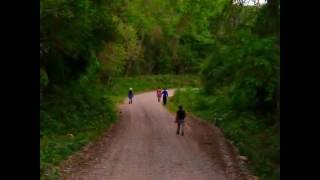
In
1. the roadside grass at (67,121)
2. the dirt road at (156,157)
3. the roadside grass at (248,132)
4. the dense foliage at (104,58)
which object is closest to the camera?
the dirt road at (156,157)

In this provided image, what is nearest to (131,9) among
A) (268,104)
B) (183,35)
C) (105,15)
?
(105,15)

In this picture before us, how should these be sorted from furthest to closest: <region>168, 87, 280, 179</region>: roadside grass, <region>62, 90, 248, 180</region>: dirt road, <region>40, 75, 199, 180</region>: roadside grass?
<region>40, 75, 199, 180</region>: roadside grass, <region>168, 87, 280, 179</region>: roadside grass, <region>62, 90, 248, 180</region>: dirt road

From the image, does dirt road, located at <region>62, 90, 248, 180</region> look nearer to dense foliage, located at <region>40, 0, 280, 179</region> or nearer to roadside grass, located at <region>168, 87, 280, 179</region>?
roadside grass, located at <region>168, 87, 280, 179</region>

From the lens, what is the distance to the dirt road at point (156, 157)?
15281 mm

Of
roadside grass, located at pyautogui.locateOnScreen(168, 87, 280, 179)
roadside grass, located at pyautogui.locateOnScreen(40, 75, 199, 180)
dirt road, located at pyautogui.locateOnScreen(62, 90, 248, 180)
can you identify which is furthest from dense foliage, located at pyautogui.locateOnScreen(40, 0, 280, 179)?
dirt road, located at pyautogui.locateOnScreen(62, 90, 248, 180)

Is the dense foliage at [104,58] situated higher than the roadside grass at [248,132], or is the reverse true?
the dense foliage at [104,58]

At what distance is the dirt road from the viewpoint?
50.1 feet

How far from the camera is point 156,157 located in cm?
1823

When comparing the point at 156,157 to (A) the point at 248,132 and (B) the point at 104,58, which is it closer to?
(A) the point at 248,132

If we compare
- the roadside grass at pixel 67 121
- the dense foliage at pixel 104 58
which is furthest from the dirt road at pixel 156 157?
the dense foliage at pixel 104 58

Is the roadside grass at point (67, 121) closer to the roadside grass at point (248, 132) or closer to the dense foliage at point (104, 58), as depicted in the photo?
the dense foliage at point (104, 58)

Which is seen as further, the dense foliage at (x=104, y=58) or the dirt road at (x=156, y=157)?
the dense foliage at (x=104, y=58)
